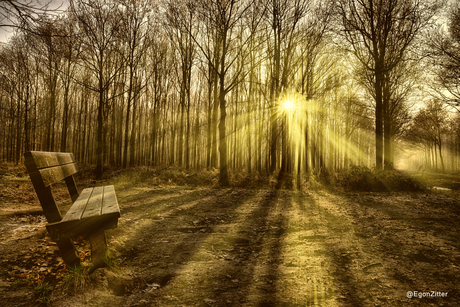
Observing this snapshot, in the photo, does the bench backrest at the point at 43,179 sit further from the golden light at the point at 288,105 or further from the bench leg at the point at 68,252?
the golden light at the point at 288,105

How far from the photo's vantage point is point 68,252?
84.4 inches

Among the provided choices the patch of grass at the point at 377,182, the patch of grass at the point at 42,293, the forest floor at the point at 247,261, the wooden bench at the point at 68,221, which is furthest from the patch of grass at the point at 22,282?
the patch of grass at the point at 377,182

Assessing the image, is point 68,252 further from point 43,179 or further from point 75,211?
point 43,179

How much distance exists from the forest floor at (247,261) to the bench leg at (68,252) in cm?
12

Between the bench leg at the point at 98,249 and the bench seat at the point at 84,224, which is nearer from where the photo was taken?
the bench seat at the point at 84,224

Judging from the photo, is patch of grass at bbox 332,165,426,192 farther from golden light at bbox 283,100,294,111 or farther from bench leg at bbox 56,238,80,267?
bench leg at bbox 56,238,80,267

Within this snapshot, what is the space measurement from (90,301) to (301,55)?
1512 cm

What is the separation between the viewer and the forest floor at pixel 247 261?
2.09 m

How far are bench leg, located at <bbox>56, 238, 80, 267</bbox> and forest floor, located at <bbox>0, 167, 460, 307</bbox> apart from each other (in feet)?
0.38

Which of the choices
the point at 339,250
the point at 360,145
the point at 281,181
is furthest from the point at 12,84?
the point at 360,145

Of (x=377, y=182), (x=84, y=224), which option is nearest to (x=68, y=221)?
(x=84, y=224)

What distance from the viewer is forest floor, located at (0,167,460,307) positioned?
6.87ft

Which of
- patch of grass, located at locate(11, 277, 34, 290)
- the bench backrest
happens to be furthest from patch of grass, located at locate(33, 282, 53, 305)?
the bench backrest

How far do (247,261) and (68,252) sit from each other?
76.7 inches
